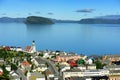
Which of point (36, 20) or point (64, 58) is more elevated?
point (36, 20)

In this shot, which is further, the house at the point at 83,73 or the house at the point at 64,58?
the house at the point at 64,58

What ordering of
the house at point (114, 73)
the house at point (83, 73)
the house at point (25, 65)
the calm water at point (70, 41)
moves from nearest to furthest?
the house at point (114, 73)
the house at point (83, 73)
the house at point (25, 65)
the calm water at point (70, 41)

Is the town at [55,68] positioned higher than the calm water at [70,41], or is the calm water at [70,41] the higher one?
the town at [55,68]

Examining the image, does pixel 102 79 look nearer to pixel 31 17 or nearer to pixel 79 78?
pixel 79 78

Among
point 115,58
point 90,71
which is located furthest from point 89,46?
point 90,71

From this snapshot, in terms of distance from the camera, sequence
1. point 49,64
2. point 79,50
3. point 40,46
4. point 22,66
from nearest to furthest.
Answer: point 22,66 → point 49,64 → point 79,50 → point 40,46

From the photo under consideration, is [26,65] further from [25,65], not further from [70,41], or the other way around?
[70,41]

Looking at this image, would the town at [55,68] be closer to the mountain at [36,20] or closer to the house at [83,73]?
the house at [83,73]

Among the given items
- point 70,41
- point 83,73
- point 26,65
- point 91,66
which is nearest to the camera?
point 83,73

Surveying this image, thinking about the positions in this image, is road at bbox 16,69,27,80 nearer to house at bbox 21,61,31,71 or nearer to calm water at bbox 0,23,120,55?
house at bbox 21,61,31,71

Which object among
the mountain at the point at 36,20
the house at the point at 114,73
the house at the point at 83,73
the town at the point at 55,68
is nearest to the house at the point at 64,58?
the town at the point at 55,68

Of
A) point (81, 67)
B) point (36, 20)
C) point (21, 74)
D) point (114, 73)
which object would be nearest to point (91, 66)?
point (81, 67)
